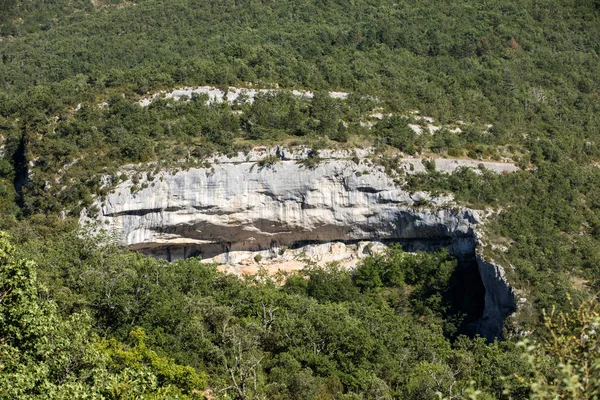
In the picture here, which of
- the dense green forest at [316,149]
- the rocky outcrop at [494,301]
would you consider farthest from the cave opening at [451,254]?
the rocky outcrop at [494,301]

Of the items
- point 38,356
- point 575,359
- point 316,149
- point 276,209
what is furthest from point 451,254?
point 575,359

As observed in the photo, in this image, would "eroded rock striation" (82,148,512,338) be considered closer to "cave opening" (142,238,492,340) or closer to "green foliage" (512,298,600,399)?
"cave opening" (142,238,492,340)

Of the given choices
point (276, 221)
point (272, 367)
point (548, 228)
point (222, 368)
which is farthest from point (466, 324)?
point (222, 368)

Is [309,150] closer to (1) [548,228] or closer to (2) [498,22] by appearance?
(1) [548,228]

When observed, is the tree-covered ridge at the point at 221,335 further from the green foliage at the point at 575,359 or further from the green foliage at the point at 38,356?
the green foliage at the point at 575,359

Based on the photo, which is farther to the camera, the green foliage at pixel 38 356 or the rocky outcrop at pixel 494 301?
the rocky outcrop at pixel 494 301

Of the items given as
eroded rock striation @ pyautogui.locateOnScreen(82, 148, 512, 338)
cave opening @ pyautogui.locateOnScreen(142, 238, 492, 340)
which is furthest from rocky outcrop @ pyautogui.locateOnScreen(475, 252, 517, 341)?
eroded rock striation @ pyautogui.locateOnScreen(82, 148, 512, 338)

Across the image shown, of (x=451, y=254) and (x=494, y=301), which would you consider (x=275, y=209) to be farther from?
(x=494, y=301)
